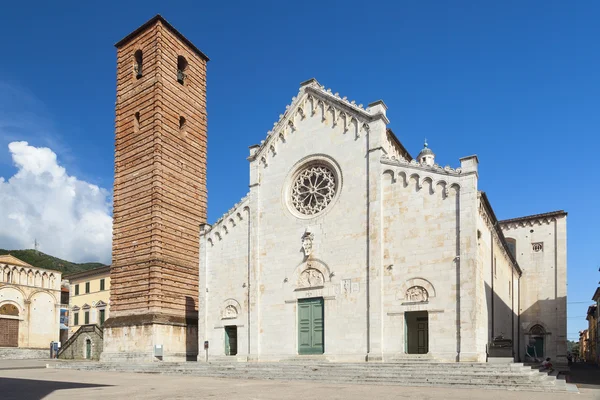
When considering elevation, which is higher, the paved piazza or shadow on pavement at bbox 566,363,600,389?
the paved piazza

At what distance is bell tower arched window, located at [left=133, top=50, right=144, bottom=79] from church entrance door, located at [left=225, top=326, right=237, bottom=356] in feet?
65.5

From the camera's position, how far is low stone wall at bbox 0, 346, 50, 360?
47.9 m

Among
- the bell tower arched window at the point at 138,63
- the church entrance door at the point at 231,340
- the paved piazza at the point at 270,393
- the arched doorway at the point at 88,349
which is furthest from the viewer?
the arched doorway at the point at 88,349

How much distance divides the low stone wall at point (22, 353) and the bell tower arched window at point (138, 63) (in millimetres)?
29649

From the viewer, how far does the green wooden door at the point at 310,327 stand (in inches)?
981

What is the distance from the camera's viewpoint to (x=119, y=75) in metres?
38.6

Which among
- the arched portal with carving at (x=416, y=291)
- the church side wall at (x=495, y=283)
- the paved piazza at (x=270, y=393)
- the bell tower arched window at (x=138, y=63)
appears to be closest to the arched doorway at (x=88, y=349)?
the bell tower arched window at (x=138, y=63)

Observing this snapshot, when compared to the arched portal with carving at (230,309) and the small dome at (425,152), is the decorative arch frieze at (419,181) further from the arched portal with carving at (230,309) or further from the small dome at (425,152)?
the small dome at (425,152)

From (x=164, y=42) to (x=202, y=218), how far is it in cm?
1274

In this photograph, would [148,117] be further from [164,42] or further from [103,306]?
[103,306]

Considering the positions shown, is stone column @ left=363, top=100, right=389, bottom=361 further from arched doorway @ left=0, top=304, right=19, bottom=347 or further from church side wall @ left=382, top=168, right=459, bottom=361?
arched doorway @ left=0, top=304, right=19, bottom=347

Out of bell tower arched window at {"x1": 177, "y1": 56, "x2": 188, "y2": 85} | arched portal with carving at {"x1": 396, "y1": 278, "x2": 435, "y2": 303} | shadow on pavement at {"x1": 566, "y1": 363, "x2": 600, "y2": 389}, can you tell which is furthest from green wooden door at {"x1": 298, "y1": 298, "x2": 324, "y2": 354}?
bell tower arched window at {"x1": 177, "y1": 56, "x2": 188, "y2": 85}

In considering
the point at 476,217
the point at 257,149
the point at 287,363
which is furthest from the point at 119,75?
the point at 476,217

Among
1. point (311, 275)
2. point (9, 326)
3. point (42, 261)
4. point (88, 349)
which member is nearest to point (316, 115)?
point (311, 275)
